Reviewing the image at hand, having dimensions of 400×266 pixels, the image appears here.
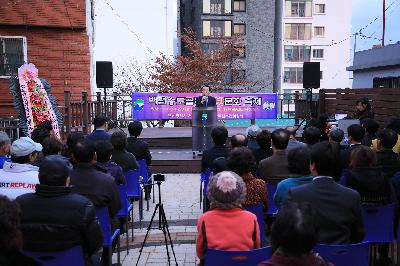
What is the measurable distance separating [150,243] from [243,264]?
3184mm

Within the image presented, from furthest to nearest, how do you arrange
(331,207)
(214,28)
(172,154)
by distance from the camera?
1. (214,28)
2. (172,154)
3. (331,207)

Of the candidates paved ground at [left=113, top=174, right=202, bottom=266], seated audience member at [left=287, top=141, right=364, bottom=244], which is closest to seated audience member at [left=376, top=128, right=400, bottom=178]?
seated audience member at [left=287, top=141, right=364, bottom=244]

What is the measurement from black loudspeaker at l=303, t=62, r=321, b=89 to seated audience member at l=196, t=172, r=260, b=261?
12.7 m

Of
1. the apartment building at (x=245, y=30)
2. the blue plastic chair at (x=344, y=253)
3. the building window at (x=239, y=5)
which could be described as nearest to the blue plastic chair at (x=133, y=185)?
the blue plastic chair at (x=344, y=253)

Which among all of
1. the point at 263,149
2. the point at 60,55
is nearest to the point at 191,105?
the point at 60,55

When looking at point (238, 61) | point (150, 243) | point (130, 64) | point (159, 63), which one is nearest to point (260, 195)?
point (150, 243)

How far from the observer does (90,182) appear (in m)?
3.96

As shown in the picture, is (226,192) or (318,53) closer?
(226,192)

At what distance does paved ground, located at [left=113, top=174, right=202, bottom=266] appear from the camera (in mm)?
5145

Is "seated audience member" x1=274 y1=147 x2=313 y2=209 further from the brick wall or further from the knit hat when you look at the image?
the brick wall

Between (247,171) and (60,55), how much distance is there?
1292 cm

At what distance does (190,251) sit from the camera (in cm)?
536

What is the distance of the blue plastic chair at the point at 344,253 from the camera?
2705 millimetres

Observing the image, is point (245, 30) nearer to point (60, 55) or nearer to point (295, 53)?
point (295, 53)
